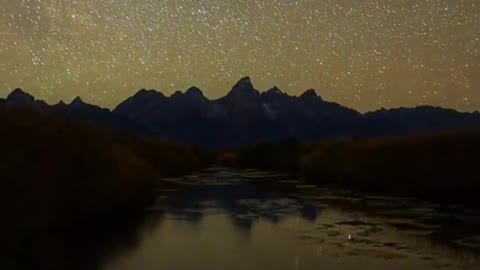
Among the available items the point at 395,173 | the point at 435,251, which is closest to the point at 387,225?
the point at 435,251

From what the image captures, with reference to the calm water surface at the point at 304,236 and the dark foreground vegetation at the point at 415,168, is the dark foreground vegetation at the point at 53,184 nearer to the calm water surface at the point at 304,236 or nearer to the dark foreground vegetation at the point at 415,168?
the calm water surface at the point at 304,236

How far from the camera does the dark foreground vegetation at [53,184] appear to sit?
18.8 metres

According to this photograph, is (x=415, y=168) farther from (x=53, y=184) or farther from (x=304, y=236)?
(x=53, y=184)

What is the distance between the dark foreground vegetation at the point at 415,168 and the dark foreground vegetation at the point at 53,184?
14.3 meters

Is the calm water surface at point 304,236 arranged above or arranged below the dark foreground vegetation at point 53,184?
below

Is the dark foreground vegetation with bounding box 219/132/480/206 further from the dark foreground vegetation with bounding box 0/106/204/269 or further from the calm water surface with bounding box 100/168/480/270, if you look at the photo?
the dark foreground vegetation with bounding box 0/106/204/269

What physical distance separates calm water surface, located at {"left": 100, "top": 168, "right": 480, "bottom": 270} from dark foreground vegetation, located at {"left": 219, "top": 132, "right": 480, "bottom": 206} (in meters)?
1.86

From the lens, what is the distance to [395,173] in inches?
1583

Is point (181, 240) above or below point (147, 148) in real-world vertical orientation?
below

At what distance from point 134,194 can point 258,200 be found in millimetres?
9447

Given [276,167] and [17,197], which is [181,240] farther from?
[276,167]

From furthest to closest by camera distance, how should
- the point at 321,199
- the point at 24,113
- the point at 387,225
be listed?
the point at 321,199
the point at 387,225
the point at 24,113

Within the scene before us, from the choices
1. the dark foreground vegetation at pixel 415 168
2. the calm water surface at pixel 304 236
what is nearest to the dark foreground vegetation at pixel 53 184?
the calm water surface at pixel 304 236

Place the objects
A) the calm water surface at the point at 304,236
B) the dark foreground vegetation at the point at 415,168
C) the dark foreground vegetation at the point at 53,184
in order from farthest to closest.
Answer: the dark foreground vegetation at the point at 415,168, the dark foreground vegetation at the point at 53,184, the calm water surface at the point at 304,236
